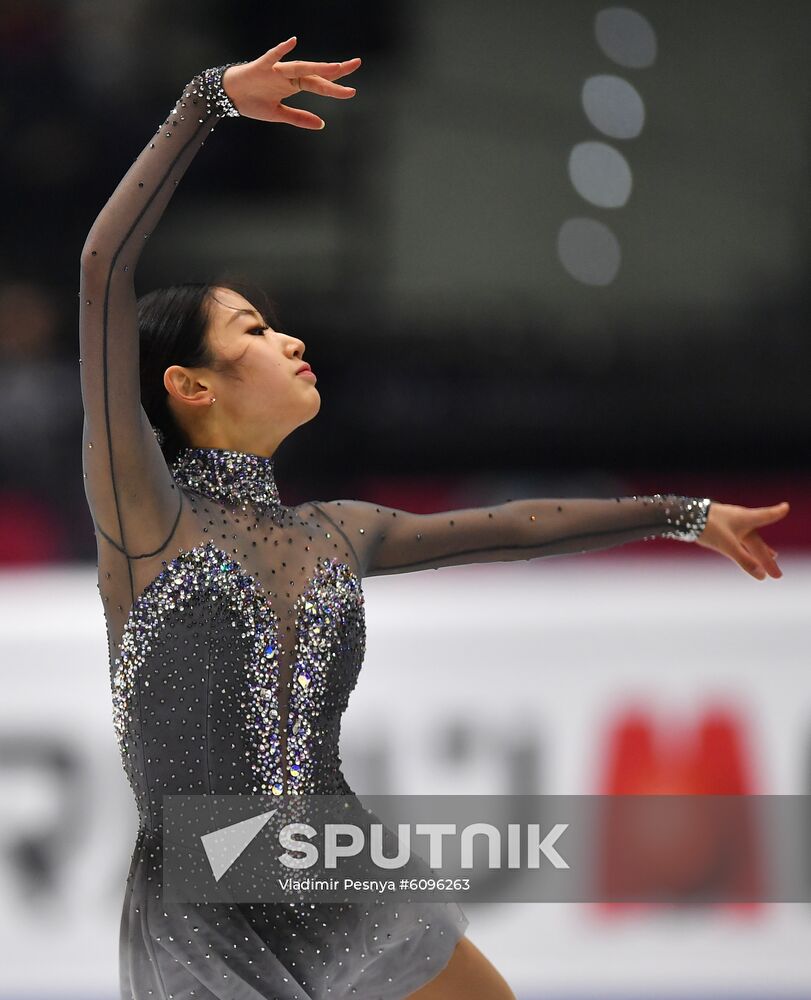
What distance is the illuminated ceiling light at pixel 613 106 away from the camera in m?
4.35

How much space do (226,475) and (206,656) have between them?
0.28 m

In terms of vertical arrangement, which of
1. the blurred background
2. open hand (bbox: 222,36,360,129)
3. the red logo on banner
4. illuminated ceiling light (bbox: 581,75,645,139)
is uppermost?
open hand (bbox: 222,36,360,129)

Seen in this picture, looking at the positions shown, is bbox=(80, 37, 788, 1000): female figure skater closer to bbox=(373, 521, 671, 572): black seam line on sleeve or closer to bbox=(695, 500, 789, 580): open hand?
bbox=(373, 521, 671, 572): black seam line on sleeve

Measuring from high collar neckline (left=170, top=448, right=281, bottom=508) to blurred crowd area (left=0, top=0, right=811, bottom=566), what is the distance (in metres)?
1.77

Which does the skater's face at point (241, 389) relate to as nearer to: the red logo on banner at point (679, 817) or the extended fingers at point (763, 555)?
the extended fingers at point (763, 555)

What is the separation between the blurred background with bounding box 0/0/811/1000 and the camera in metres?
2.98

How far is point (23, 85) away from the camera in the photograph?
165 inches

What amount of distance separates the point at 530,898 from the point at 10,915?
1106mm

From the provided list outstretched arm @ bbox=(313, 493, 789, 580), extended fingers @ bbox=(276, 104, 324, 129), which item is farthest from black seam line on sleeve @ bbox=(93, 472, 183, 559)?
extended fingers @ bbox=(276, 104, 324, 129)

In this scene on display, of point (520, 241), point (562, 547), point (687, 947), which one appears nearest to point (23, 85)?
point (520, 241)

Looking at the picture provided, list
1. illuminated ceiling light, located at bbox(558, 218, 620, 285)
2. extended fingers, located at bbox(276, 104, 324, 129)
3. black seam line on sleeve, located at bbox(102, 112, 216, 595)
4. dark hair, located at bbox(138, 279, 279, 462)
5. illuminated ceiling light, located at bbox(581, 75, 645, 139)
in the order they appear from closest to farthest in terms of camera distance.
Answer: black seam line on sleeve, located at bbox(102, 112, 216, 595) → extended fingers, located at bbox(276, 104, 324, 129) → dark hair, located at bbox(138, 279, 279, 462) → illuminated ceiling light, located at bbox(558, 218, 620, 285) → illuminated ceiling light, located at bbox(581, 75, 645, 139)

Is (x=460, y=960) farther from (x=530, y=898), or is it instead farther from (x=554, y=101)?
(x=554, y=101)

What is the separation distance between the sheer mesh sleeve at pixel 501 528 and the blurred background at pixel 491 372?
846 millimetres

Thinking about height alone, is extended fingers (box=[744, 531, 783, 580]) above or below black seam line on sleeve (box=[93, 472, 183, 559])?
below
